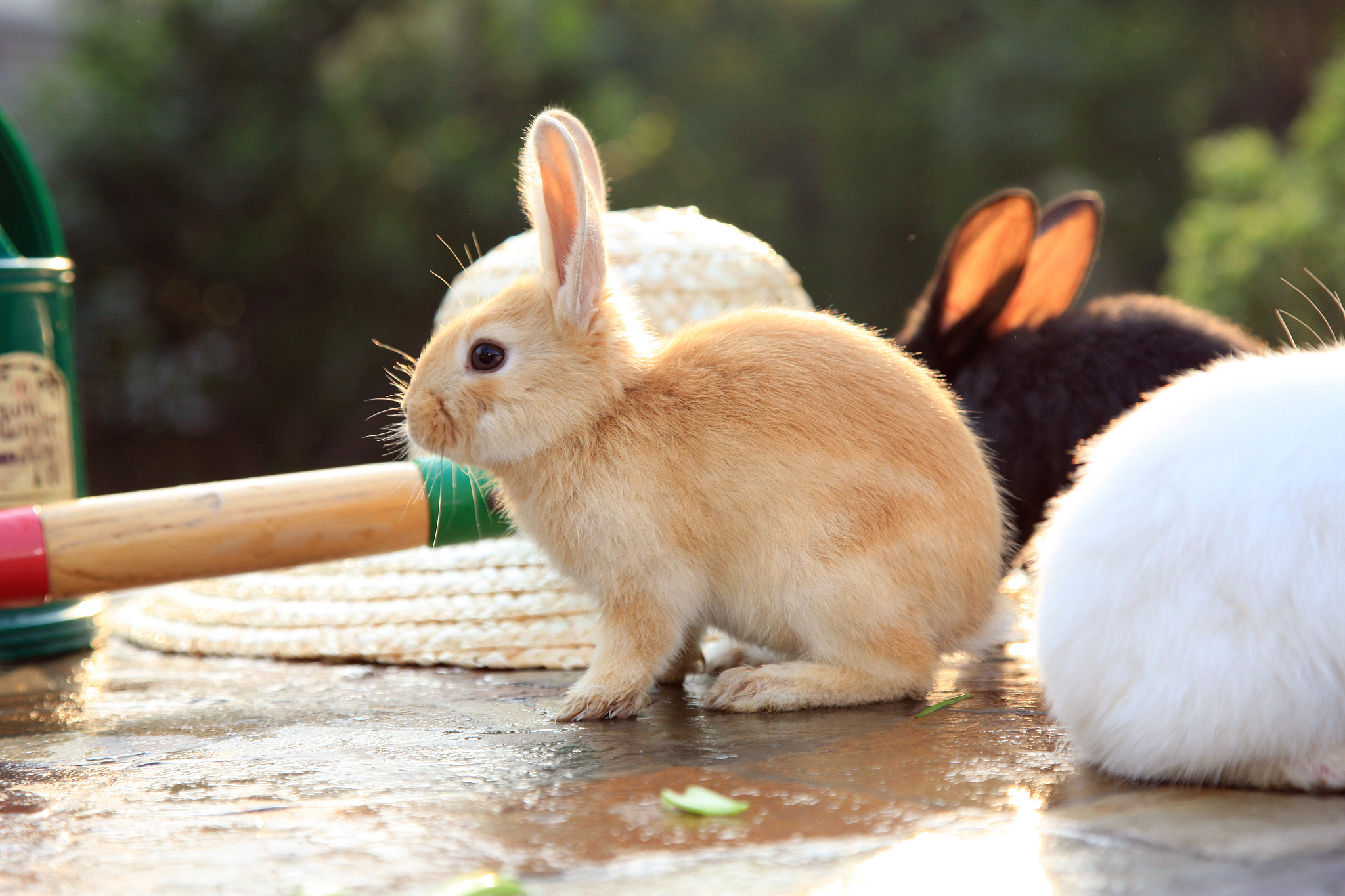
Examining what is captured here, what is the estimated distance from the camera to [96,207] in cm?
537

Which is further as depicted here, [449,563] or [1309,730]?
[449,563]

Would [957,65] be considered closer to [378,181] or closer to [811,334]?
[378,181]

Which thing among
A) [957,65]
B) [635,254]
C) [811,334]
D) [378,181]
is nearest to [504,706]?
[811,334]

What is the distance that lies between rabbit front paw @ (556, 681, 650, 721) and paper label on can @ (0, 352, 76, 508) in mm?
1287

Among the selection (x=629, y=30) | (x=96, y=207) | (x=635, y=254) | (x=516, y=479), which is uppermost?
(x=629, y=30)

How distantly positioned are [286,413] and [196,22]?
1.72 metres

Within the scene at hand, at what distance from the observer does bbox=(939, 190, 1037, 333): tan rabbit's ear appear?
239 centimetres

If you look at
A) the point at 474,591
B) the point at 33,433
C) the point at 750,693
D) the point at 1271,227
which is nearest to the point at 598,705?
the point at 750,693

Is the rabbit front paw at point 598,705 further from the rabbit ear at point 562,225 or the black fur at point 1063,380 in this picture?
the black fur at point 1063,380

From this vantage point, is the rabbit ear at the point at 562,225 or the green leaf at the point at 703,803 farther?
the rabbit ear at the point at 562,225

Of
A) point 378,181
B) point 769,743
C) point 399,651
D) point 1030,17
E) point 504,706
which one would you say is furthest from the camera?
point 1030,17

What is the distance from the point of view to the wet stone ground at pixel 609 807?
106 cm

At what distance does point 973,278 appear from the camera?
8.16 feet

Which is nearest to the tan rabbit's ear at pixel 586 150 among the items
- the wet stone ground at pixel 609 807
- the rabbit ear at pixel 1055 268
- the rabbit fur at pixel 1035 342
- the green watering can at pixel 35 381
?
the wet stone ground at pixel 609 807
